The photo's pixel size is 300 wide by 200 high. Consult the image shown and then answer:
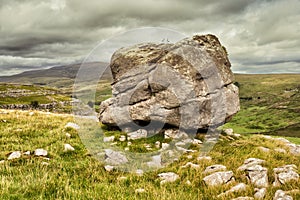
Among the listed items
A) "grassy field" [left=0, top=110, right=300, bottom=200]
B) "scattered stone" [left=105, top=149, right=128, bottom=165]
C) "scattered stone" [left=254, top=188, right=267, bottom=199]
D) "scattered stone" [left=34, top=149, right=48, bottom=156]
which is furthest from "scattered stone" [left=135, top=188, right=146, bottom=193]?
"scattered stone" [left=34, top=149, right=48, bottom=156]

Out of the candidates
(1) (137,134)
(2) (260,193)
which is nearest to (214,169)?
(2) (260,193)

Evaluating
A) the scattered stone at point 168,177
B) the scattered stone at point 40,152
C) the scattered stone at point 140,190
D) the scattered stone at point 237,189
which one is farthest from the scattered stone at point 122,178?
the scattered stone at point 40,152

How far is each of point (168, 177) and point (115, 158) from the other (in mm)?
3360

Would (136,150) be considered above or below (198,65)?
below

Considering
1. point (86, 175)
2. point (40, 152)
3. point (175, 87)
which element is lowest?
point (86, 175)

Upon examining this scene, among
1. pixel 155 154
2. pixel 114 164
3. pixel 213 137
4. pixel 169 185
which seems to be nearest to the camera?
pixel 169 185

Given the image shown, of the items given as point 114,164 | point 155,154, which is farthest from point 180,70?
point 114,164

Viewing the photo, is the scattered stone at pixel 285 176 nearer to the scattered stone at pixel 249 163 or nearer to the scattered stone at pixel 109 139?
the scattered stone at pixel 249 163

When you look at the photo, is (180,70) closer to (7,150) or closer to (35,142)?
(35,142)

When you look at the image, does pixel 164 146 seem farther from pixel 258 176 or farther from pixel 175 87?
pixel 258 176

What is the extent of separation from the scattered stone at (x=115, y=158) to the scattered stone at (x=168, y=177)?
8.40ft

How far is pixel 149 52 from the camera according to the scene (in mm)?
20484

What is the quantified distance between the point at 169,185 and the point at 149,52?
40.3ft

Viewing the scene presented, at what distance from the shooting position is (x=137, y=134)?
18078 millimetres
